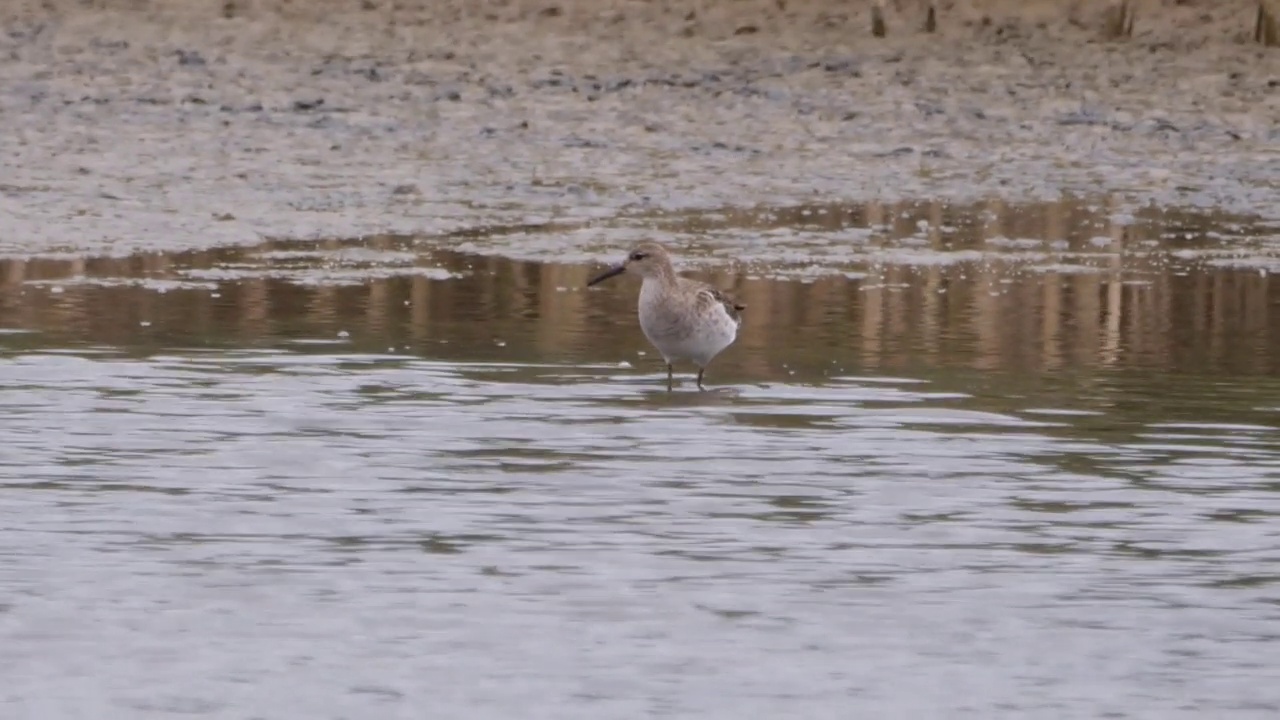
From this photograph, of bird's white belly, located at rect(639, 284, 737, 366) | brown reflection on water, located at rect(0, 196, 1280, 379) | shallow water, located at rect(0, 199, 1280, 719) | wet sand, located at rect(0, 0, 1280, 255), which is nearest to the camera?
shallow water, located at rect(0, 199, 1280, 719)

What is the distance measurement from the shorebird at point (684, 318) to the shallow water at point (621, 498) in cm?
21

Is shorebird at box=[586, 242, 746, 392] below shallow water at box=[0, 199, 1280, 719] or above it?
above

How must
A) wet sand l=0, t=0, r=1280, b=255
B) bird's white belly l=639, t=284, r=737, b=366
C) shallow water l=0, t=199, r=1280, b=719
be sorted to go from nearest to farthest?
shallow water l=0, t=199, r=1280, b=719 < bird's white belly l=639, t=284, r=737, b=366 < wet sand l=0, t=0, r=1280, b=255

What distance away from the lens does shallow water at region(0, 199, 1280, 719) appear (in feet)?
24.2

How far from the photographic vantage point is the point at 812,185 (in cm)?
2164

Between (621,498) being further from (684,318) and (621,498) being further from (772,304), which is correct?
(772,304)

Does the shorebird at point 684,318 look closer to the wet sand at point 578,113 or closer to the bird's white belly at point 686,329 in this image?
the bird's white belly at point 686,329

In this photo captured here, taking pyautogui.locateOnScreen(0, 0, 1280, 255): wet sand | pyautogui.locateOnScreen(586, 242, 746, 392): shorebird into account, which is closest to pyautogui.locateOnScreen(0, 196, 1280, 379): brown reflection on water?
pyautogui.locateOnScreen(586, 242, 746, 392): shorebird

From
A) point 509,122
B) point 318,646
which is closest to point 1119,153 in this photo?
point 509,122

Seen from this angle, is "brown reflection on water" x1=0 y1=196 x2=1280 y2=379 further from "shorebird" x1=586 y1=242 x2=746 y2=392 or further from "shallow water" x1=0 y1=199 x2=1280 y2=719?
→ "shorebird" x1=586 y1=242 x2=746 y2=392

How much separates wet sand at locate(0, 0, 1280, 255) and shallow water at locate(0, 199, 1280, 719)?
11.6ft

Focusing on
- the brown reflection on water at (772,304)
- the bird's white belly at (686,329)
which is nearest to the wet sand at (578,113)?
the brown reflection on water at (772,304)

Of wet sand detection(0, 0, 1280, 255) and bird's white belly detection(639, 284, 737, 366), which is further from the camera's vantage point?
wet sand detection(0, 0, 1280, 255)

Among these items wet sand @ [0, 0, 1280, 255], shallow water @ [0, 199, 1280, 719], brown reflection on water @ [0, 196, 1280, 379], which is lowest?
shallow water @ [0, 199, 1280, 719]
